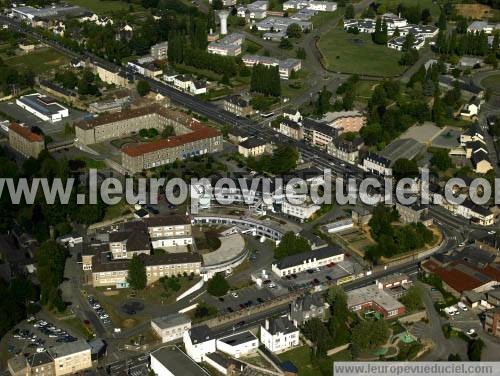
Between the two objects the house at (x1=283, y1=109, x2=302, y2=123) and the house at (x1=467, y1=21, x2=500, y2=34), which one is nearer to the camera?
the house at (x1=283, y1=109, x2=302, y2=123)

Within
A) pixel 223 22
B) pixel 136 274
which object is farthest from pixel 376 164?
pixel 223 22

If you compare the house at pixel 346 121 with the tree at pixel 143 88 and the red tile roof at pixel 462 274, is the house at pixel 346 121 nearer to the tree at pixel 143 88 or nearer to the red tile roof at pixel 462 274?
the tree at pixel 143 88

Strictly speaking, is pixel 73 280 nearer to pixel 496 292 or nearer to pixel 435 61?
pixel 496 292

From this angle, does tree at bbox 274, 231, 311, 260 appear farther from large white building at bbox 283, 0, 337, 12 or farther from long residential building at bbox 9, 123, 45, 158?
large white building at bbox 283, 0, 337, 12

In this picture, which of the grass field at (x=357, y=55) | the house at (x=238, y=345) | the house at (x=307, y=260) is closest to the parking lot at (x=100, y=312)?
the house at (x=238, y=345)

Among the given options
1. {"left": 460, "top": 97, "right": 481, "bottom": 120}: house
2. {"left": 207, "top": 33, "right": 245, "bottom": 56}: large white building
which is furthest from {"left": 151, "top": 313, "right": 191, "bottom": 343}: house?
{"left": 207, "top": 33, "right": 245, "bottom": 56}: large white building

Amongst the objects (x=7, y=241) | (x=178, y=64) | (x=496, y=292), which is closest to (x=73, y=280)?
(x=7, y=241)

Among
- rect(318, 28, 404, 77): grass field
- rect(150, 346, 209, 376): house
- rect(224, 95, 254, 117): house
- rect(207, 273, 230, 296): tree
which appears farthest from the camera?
rect(318, 28, 404, 77): grass field
